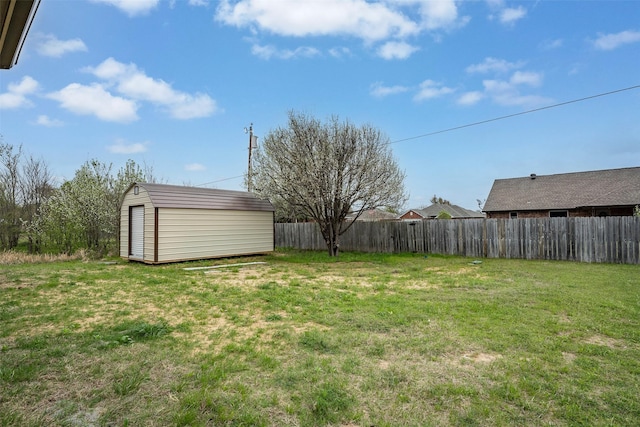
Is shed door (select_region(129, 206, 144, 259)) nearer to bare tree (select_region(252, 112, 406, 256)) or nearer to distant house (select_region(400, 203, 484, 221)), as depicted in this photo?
bare tree (select_region(252, 112, 406, 256))

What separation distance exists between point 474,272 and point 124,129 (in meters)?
15.2

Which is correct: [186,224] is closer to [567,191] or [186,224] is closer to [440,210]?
[567,191]

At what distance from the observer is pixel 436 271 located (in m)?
8.52

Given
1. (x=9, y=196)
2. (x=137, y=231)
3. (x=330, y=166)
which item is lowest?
(x=137, y=231)

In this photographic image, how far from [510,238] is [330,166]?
6.81 m

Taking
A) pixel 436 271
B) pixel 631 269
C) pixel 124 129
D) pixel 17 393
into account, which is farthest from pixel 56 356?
pixel 124 129

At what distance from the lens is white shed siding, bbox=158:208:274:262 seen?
422 inches

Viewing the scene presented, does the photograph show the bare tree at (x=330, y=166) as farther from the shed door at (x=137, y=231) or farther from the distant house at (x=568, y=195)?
the distant house at (x=568, y=195)

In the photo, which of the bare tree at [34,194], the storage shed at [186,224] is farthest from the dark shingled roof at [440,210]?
the bare tree at [34,194]

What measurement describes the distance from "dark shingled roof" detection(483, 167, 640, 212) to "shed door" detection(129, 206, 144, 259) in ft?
64.5

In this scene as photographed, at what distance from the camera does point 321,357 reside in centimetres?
300

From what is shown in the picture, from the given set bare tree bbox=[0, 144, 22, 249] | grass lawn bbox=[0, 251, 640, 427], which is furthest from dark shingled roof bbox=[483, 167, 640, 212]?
bare tree bbox=[0, 144, 22, 249]

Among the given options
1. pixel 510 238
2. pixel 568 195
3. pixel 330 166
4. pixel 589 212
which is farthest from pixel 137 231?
pixel 568 195

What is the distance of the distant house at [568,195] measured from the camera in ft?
53.8
